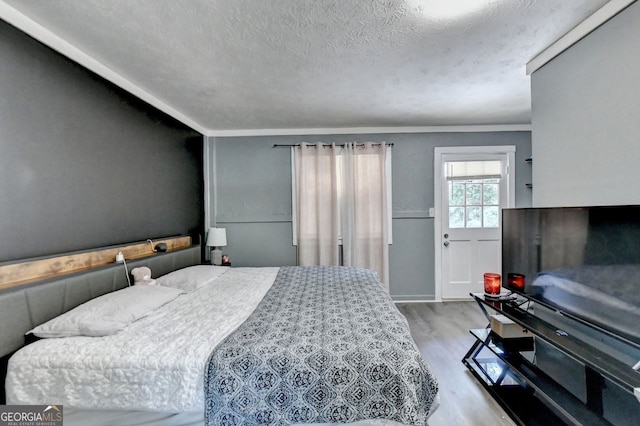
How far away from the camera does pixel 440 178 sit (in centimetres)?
389

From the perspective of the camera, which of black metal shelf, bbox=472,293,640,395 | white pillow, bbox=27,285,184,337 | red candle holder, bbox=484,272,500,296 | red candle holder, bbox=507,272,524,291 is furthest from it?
red candle holder, bbox=484,272,500,296

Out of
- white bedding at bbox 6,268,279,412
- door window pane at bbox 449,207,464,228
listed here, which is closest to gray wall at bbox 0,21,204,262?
white bedding at bbox 6,268,279,412

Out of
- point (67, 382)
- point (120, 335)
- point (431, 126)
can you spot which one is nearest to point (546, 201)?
point (431, 126)

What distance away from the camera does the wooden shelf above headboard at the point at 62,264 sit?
58.3 inches

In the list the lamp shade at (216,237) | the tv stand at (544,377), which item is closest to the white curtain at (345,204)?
the lamp shade at (216,237)

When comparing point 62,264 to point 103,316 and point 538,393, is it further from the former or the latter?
point 538,393

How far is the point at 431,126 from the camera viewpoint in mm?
3828

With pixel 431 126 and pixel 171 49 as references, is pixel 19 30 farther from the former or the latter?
pixel 431 126

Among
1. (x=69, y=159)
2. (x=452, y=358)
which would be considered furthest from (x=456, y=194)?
(x=69, y=159)

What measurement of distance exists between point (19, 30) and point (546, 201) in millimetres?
3569

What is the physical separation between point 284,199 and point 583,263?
3.16m

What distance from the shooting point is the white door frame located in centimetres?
383

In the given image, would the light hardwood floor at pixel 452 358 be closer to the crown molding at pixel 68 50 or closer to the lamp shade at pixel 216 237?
the lamp shade at pixel 216 237

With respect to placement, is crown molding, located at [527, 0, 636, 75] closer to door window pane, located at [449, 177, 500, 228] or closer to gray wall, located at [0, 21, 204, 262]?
door window pane, located at [449, 177, 500, 228]
